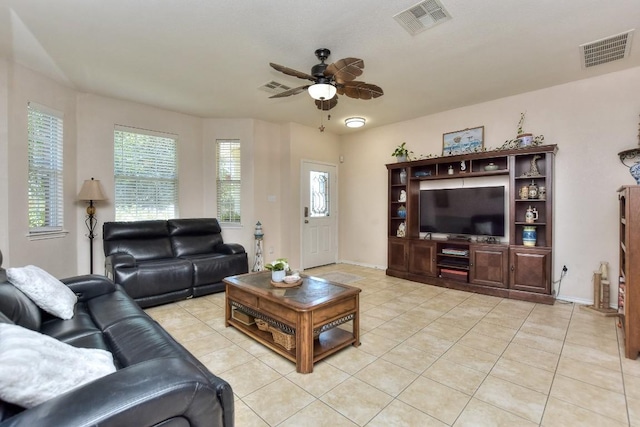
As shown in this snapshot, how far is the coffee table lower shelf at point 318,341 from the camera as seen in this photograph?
2293 millimetres

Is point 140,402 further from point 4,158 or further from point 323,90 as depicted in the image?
point 4,158

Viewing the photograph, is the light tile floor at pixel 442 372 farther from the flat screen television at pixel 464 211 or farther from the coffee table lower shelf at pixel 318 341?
the flat screen television at pixel 464 211

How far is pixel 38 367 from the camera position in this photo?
0.90 meters

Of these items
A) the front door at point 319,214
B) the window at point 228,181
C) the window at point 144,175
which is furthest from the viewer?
the front door at point 319,214

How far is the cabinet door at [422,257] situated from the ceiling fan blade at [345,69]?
294 centimetres

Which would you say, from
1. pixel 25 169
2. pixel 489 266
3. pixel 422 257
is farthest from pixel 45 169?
pixel 489 266

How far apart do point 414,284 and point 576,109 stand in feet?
10.0

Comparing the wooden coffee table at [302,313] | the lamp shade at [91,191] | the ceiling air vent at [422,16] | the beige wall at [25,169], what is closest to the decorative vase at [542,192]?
the ceiling air vent at [422,16]

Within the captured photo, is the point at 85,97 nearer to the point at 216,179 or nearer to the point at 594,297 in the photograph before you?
the point at 216,179

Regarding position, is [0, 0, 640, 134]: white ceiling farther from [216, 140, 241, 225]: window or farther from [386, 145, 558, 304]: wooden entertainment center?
[216, 140, 241, 225]: window

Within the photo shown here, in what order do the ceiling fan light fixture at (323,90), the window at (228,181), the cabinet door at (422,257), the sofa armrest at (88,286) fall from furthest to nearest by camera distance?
the window at (228,181) < the cabinet door at (422,257) < the ceiling fan light fixture at (323,90) < the sofa armrest at (88,286)

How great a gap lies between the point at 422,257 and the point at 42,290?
14.3 ft

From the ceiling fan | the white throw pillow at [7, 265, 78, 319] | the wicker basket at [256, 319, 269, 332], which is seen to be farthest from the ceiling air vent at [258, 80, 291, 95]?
the white throw pillow at [7, 265, 78, 319]

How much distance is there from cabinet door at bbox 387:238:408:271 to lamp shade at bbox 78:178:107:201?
431cm
